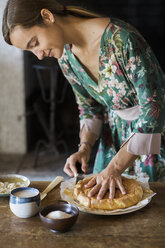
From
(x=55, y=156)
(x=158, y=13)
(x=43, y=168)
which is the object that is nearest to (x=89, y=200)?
(x=43, y=168)

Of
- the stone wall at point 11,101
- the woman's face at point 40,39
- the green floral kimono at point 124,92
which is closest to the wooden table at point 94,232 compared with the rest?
the green floral kimono at point 124,92

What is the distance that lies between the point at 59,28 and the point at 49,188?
642 millimetres

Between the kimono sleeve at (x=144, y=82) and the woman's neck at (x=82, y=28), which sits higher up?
the woman's neck at (x=82, y=28)

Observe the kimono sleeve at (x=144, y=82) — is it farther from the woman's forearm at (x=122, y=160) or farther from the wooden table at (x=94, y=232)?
the wooden table at (x=94, y=232)

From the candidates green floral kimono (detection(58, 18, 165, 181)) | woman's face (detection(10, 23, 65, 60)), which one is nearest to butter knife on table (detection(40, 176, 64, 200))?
green floral kimono (detection(58, 18, 165, 181))

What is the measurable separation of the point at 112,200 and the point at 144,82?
445 millimetres

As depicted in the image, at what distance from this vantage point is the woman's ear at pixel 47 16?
125cm

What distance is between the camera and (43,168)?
3.57m

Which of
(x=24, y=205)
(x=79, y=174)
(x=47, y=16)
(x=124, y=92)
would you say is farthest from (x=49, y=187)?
(x=47, y=16)

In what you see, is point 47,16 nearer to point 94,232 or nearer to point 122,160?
point 122,160

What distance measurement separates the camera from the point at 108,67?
1.37 meters

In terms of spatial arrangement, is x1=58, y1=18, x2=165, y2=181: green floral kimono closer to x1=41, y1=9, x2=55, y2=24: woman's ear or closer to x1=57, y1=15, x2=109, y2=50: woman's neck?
x1=57, y1=15, x2=109, y2=50: woman's neck

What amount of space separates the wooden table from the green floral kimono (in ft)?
0.88

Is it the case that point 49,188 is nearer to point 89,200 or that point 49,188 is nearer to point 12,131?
point 89,200
